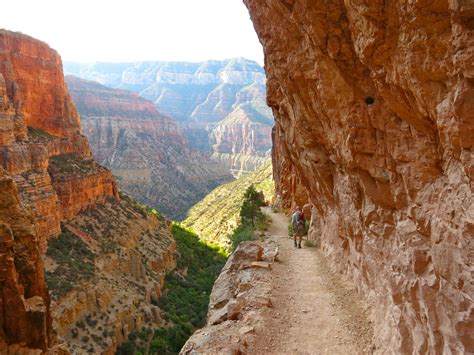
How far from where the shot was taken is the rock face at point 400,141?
497 centimetres

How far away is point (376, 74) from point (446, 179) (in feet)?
8.68

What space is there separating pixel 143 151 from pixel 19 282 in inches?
4756

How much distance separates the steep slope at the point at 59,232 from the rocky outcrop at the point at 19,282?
0.09 feet

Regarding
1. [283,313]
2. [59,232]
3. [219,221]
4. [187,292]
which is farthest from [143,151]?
[283,313]

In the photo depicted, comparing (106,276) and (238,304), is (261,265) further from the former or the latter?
(106,276)

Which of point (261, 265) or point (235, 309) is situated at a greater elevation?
point (261, 265)

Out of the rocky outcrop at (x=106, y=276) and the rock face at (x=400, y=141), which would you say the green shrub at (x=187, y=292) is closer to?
the rocky outcrop at (x=106, y=276)

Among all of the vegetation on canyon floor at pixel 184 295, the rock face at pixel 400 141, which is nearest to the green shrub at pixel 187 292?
the vegetation on canyon floor at pixel 184 295

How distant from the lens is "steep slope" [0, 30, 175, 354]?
1168 cm

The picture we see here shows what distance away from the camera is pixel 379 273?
29.2 ft

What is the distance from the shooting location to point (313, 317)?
1073cm

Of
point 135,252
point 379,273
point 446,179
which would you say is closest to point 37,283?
point 379,273

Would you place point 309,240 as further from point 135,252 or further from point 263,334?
point 135,252

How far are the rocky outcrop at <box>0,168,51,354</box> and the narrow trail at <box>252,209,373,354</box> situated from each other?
657 cm
